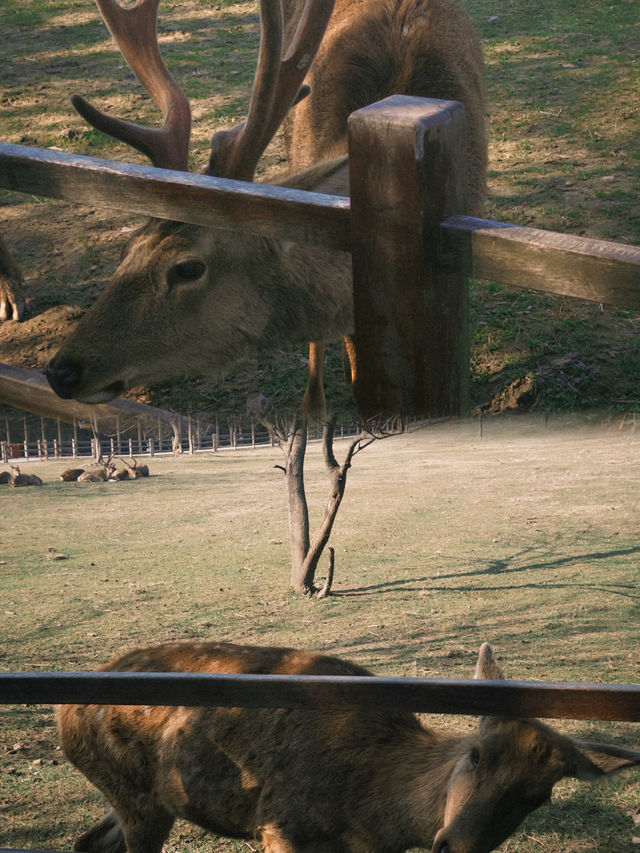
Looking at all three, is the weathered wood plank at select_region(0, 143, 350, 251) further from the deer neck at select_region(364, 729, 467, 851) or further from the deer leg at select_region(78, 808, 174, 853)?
the deer leg at select_region(78, 808, 174, 853)

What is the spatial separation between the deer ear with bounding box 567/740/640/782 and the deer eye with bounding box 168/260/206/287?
140cm

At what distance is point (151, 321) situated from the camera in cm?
206

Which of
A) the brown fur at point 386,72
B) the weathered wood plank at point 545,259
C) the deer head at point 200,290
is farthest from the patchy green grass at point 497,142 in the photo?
the weathered wood plank at point 545,259

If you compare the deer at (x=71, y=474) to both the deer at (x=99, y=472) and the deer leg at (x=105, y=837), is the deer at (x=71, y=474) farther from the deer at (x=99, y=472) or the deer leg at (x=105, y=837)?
the deer leg at (x=105, y=837)

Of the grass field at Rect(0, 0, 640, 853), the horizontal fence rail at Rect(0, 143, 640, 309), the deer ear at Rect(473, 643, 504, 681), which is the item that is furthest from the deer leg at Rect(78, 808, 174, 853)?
the horizontal fence rail at Rect(0, 143, 640, 309)

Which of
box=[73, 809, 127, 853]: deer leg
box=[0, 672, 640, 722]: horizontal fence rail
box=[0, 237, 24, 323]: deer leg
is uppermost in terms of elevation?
box=[0, 237, 24, 323]: deer leg

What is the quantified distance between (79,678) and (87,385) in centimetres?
67

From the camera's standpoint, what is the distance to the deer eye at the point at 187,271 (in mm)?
2080

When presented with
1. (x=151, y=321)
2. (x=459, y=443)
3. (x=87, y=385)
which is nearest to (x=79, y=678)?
(x=87, y=385)

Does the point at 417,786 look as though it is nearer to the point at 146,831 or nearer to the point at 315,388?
the point at 146,831

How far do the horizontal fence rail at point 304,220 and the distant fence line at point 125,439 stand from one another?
1.03 meters

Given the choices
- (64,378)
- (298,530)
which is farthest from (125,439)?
(298,530)

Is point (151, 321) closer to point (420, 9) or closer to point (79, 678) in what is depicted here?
point (79, 678)

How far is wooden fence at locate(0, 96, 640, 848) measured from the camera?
1.15m
